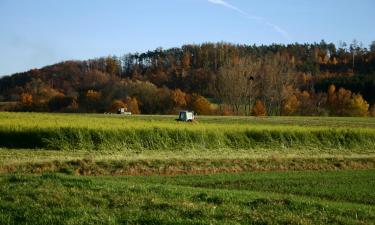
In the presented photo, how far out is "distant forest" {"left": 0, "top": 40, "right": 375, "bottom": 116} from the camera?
376 ft

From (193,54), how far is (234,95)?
7986 cm

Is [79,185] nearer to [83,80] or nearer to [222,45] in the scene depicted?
[83,80]

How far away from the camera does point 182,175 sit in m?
25.3

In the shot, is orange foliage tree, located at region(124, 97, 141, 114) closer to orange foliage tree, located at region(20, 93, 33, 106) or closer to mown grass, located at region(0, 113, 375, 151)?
orange foliage tree, located at region(20, 93, 33, 106)

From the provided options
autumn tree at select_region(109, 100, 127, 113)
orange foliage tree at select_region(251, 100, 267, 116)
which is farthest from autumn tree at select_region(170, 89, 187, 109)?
orange foliage tree at select_region(251, 100, 267, 116)

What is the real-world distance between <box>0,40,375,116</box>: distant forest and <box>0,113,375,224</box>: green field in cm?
6789

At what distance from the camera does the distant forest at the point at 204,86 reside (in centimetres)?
11469

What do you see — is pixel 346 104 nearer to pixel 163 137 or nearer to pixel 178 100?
pixel 178 100

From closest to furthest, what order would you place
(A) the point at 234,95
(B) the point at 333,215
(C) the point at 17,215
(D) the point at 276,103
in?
(C) the point at 17,215
(B) the point at 333,215
(A) the point at 234,95
(D) the point at 276,103

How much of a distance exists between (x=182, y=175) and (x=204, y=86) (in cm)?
12570

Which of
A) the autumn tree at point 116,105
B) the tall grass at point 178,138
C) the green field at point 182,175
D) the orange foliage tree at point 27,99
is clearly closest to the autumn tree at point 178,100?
the autumn tree at point 116,105

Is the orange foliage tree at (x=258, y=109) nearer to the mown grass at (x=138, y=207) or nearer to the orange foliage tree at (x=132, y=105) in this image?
the orange foliage tree at (x=132, y=105)

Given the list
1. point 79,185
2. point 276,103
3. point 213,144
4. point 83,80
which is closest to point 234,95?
point 276,103

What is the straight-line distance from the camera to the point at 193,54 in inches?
7485
